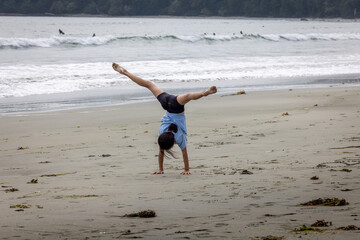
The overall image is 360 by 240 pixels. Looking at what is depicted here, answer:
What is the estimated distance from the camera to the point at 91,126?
411 inches

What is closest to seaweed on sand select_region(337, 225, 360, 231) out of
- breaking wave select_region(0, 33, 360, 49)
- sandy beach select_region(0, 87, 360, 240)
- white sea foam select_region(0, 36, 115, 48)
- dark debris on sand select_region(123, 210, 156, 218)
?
sandy beach select_region(0, 87, 360, 240)

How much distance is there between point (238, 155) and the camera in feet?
23.1

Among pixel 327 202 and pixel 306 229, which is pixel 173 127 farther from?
pixel 306 229

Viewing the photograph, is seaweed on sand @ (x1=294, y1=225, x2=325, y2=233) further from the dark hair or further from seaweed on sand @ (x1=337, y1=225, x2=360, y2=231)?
the dark hair

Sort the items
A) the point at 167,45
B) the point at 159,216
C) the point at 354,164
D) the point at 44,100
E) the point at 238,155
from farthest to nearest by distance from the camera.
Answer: the point at 167,45 < the point at 44,100 < the point at 238,155 < the point at 354,164 < the point at 159,216

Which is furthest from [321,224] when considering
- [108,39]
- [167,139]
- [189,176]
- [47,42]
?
[108,39]

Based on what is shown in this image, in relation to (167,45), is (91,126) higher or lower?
lower

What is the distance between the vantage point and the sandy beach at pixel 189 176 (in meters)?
3.90

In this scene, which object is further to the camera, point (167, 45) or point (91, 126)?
point (167, 45)

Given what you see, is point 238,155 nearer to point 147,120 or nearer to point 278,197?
point 278,197

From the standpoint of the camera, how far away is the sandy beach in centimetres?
390

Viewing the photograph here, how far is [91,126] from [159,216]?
6440 mm

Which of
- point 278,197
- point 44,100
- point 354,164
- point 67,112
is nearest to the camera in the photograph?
point 278,197

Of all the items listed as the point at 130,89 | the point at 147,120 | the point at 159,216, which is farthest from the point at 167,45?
the point at 159,216
